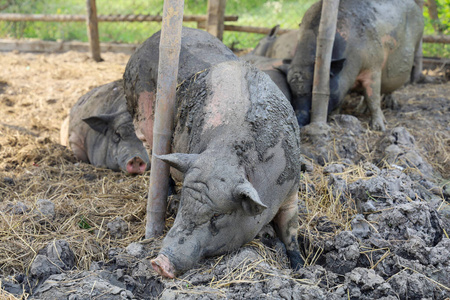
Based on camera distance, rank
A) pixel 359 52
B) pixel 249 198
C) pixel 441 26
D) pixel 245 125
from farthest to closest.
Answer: pixel 441 26 → pixel 359 52 → pixel 245 125 → pixel 249 198

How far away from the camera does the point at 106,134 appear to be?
18.1 ft

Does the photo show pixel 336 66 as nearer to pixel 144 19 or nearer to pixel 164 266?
pixel 164 266

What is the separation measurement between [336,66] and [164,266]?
12.1ft

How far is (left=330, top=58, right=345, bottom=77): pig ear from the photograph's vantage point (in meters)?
5.49

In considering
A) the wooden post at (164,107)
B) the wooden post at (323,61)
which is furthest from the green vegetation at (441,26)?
the wooden post at (164,107)

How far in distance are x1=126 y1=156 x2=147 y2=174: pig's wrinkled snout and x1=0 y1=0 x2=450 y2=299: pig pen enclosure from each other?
90 mm

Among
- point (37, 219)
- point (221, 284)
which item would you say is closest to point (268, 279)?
point (221, 284)

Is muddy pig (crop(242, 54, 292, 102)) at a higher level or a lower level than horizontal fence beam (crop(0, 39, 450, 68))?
higher

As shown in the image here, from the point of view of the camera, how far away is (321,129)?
5195 millimetres

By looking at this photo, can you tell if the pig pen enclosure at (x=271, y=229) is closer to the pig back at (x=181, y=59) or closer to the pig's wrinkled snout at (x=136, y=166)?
the pig's wrinkled snout at (x=136, y=166)

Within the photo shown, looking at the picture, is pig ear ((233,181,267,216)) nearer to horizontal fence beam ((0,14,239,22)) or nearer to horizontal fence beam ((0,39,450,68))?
horizontal fence beam ((0,14,239,22))

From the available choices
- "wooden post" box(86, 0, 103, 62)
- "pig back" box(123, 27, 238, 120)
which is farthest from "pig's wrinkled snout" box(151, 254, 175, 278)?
"wooden post" box(86, 0, 103, 62)

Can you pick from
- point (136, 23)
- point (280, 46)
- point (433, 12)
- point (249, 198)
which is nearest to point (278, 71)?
point (280, 46)

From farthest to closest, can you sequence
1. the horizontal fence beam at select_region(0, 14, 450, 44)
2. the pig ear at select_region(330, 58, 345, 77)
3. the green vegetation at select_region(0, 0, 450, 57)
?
the green vegetation at select_region(0, 0, 450, 57), the horizontal fence beam at select_region(0, 14, 450, 44), the pig ear at select_region(330, 58, 345, 77)
